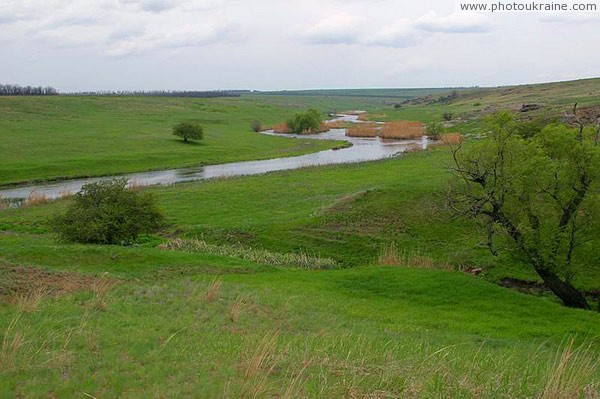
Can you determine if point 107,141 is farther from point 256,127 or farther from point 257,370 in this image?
point 257,370

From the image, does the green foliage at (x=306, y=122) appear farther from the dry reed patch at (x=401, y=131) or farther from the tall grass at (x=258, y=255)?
the tall grass at (x=258, y=255)

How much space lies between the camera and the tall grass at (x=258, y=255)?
27.4 metres

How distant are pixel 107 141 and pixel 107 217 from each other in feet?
169

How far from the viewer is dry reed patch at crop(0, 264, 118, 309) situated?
14.2 metres

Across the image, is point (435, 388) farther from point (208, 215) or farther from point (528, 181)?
point (208, 215)

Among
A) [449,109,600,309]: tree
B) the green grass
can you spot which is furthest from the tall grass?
the green grass

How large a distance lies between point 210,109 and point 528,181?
Answer: 13877cm

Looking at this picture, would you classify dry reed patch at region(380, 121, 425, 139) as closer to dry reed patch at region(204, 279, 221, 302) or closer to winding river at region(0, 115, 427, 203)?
winding river at region(0, 115, 427, 203)

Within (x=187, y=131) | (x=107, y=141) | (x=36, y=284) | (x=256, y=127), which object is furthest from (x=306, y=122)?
(x=36, y=284)

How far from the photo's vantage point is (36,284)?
52.3 feet

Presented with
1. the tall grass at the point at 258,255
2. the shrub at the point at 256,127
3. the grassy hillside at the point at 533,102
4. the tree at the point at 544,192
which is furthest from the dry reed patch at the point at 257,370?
the shrub at the point at 256,127

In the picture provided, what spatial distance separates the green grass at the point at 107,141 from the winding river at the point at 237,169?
250 centimetres

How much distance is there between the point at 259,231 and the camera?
33438mm

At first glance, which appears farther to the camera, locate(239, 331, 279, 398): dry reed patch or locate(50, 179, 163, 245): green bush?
locate(50, 179, 163, 245): green bush
